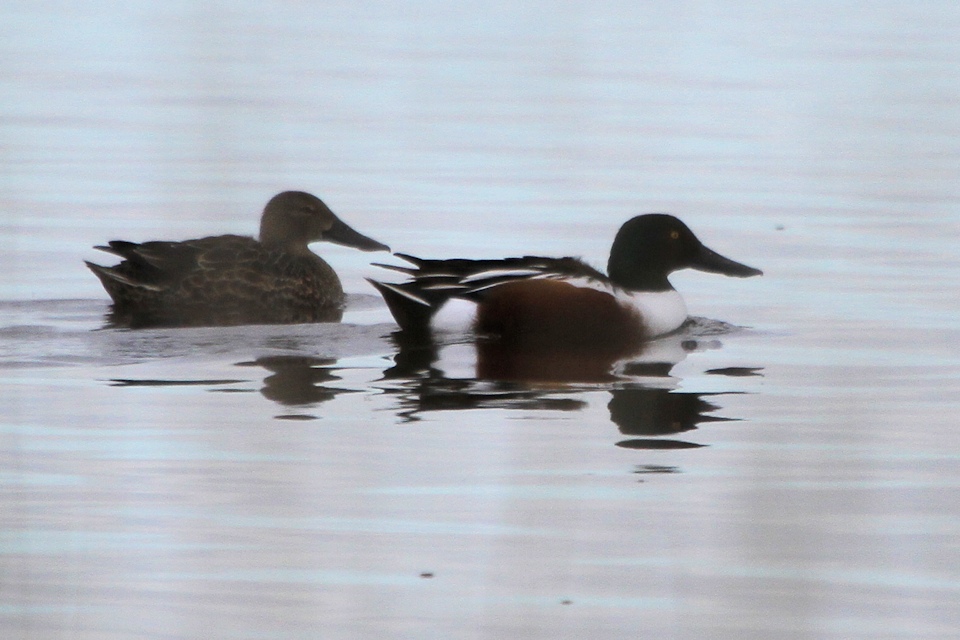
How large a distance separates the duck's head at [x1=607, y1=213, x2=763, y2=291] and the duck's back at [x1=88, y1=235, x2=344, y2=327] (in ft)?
4.92

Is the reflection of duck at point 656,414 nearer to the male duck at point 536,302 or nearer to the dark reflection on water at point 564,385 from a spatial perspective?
the dark reflection on water at point 564,385

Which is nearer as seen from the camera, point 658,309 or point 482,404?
point 482,404

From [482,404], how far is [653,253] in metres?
2.56

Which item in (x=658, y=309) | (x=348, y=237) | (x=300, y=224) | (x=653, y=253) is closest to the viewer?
(x=658, y=309)

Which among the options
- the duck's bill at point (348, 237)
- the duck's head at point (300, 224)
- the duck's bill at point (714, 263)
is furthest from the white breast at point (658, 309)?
the duck's head at point (300, 224)

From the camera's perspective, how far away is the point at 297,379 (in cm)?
710

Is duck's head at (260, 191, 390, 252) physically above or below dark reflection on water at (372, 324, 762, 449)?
above

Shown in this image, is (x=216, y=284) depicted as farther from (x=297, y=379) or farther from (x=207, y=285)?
(x=297, y=379)

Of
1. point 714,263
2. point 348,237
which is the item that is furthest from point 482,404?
point 348,237

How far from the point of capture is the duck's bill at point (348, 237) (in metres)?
9.94

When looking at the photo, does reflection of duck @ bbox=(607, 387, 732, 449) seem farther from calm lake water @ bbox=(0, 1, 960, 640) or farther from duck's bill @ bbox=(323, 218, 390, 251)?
duck's bill @ bbox=(323, 218, 390, 251)

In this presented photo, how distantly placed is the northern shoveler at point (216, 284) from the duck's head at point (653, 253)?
1512 mm

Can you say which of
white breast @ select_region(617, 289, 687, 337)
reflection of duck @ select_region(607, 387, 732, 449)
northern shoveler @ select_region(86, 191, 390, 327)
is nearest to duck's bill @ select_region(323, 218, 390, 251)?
northern shoveler @ select_region(86, 191, 390, 327)

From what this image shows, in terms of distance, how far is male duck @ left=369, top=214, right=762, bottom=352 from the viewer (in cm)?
829
